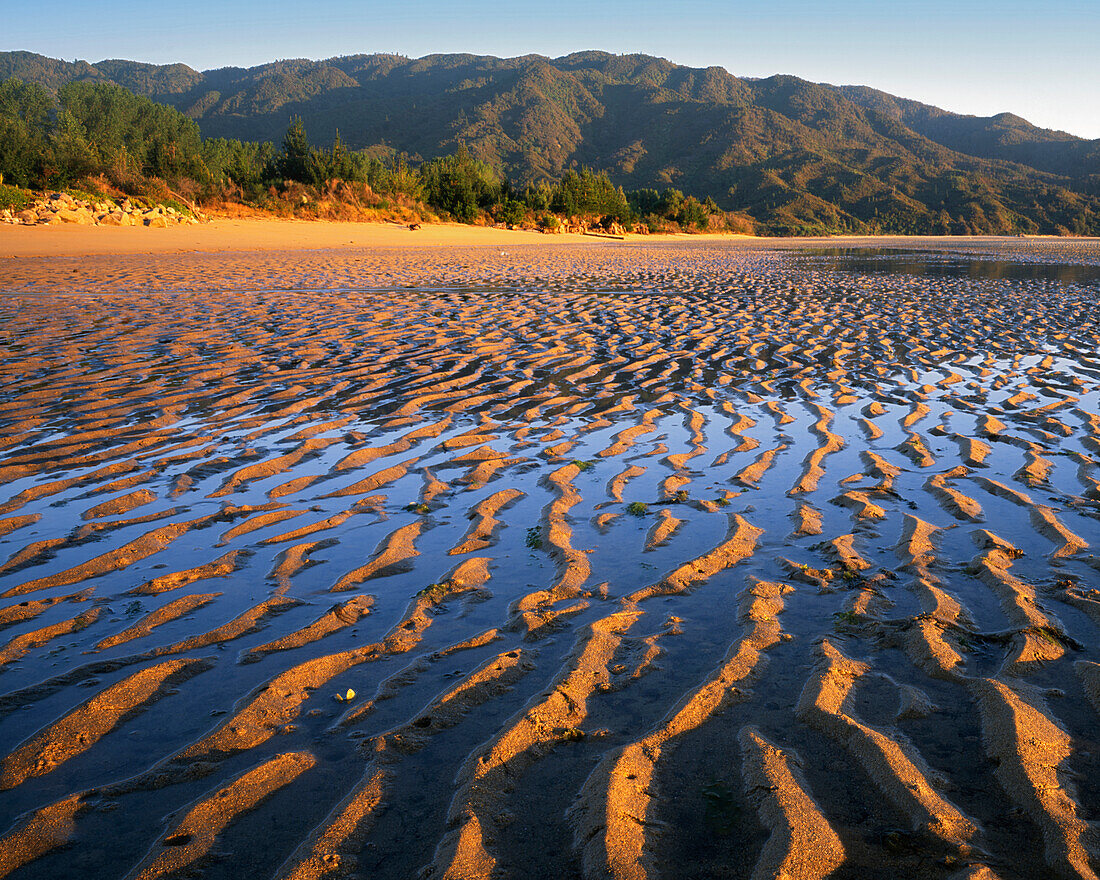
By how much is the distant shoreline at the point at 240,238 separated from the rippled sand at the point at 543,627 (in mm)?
17844

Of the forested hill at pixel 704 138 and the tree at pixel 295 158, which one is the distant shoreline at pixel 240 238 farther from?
the forested hill at pixel 704 138

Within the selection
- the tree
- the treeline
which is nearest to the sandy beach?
the treeline

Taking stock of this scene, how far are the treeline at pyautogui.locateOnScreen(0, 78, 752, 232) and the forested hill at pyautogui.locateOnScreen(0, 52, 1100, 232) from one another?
1646 inches

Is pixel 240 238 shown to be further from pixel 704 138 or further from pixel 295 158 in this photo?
pixel 704 138

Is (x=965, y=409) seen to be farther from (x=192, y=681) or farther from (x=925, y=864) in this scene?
(x=192, y=681)

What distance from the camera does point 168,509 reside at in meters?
4.04

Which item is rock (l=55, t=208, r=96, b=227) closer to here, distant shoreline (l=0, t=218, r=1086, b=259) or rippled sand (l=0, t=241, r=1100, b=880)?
distant shoreline (l=0, t=218, r=1086, b=259)

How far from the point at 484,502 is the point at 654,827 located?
2.51 metres

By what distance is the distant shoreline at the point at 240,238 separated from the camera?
72.2 ft

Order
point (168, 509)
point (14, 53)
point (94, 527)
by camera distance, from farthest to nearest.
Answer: point (14, 53) < point (168, 509) < point (94, 527)

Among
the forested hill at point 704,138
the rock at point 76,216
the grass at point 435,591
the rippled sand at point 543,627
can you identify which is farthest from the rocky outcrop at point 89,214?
the forested hill at point 704,138

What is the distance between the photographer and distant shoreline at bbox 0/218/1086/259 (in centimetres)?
2202

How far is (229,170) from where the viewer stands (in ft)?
130

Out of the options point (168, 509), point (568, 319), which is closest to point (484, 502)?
point (168, 509)
